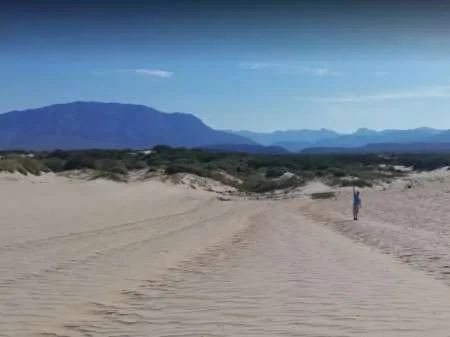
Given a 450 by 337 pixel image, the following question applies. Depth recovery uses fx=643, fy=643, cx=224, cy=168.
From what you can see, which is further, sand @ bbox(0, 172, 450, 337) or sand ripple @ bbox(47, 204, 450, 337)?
sand @ bbox(0, 172, 450, 337)

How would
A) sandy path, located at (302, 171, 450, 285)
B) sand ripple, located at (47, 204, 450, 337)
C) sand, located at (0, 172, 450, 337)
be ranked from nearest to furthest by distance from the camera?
sand ripple, located at (47, 204, 450, 337) < sand, located at (0, 172, 450, 337) < sandy path, located at (302, 171, 450, 285)

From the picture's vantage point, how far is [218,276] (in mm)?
9820

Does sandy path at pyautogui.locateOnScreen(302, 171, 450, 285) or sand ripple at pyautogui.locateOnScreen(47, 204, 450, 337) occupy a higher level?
sand ripple at pyautogui.locateOnScreen(47, 204, 450, 337)

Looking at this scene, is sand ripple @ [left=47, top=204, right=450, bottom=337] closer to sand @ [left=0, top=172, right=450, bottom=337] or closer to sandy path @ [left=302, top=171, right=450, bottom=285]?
sand @ [left=0, top=172, right=450, bottom=337]

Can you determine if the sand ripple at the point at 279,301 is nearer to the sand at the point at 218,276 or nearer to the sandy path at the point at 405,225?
the sand at the point at 218,276

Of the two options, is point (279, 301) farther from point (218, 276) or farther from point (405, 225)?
point (405, 225)

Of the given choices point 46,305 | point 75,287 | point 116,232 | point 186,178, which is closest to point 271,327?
point 46,305

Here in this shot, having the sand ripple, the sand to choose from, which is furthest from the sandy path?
the sand ripple

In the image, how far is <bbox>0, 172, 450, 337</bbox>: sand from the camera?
6.74 m

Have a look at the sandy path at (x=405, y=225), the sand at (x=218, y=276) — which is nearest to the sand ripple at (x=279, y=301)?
the sand at (x=218, y=276)

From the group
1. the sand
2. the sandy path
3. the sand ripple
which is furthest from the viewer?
the sandy path

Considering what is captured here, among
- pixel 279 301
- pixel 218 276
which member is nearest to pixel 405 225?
pixel 218 276

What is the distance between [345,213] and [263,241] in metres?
11.6

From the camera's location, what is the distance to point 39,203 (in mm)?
23625
